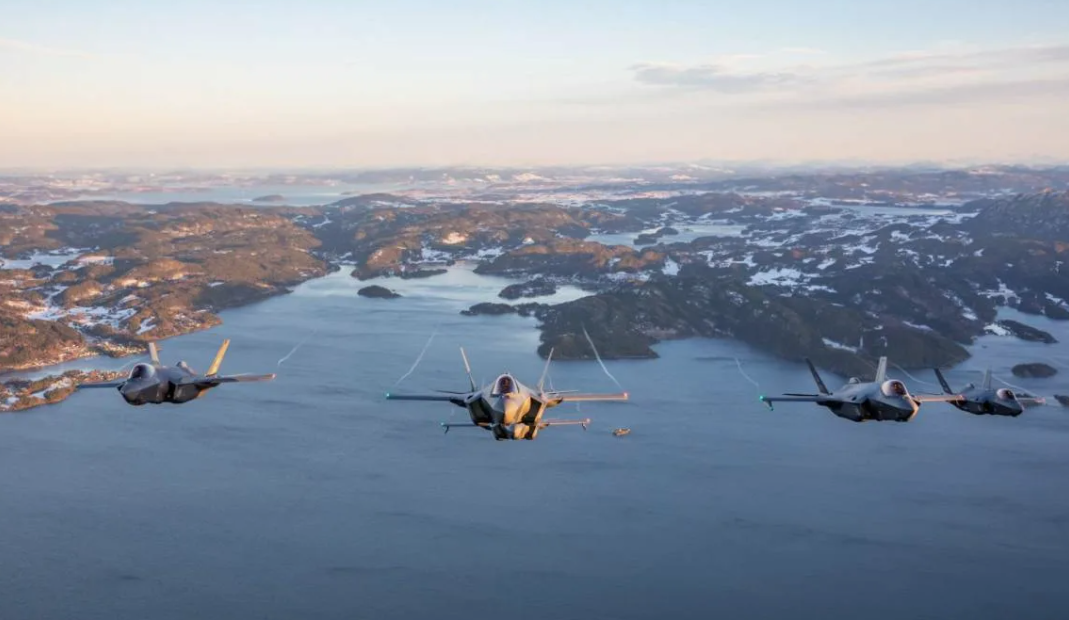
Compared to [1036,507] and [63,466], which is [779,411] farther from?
[63,466]

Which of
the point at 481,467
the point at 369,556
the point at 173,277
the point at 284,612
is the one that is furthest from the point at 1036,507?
the point at 173,277

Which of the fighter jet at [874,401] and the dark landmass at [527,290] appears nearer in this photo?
the fighter jet at [874,401]

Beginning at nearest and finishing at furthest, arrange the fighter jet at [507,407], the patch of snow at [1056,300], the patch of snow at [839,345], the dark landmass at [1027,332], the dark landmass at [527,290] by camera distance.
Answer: the fighter jet at [507,407]
the patch of snow at [839,345]
the dark landmass at [1027,332]
the patch of snow at [1056,300]
the dark landmass at [527,290]

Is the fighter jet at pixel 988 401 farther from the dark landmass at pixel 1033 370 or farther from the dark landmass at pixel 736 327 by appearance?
the dark landmass at pixel 1033 370

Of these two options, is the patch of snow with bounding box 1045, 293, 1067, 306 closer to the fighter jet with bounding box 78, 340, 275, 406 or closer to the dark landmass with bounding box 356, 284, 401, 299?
the dark landmass with bounding box 356, 284, 401, 299

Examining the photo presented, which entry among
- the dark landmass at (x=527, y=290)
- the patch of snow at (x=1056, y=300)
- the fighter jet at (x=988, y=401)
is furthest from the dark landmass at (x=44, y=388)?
the patch of snow at (x=1056, y=300)

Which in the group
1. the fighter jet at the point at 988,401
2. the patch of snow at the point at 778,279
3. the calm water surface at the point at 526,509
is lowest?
the calm water surface at the point at 526,509

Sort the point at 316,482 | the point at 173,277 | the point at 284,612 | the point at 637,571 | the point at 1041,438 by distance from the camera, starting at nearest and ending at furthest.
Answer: the point at 284,612
the point at 637,571
the point at 316,482
the point at 1041,438
the point at 173,277
